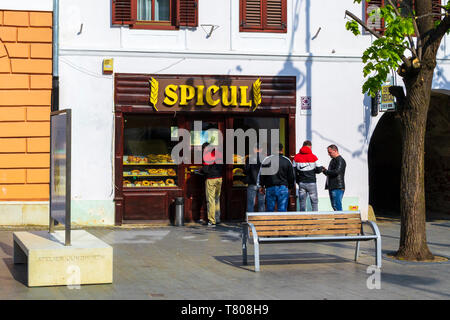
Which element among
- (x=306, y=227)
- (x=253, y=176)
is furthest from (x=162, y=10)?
(x=306, y=227)

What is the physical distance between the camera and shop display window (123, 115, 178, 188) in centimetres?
1622

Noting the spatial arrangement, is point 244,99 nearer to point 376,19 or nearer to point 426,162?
point 376,19

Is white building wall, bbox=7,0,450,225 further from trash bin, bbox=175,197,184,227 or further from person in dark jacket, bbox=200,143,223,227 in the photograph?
person in dark jacket, bbox=200,143,223,227

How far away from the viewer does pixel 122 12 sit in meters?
15.9

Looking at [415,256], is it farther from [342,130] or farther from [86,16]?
[86,16]

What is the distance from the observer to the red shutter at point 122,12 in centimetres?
1587

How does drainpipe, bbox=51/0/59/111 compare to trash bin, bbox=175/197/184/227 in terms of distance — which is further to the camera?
trash bin, bbox=175/197/184/227

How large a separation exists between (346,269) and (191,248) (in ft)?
10.6

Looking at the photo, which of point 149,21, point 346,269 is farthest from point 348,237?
point 149,21

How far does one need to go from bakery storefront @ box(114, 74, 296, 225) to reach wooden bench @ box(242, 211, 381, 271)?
20.1 feet

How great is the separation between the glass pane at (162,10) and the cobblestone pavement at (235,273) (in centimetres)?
528

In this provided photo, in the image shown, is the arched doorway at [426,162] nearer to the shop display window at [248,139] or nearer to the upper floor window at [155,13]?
the shop display window at [248,139]

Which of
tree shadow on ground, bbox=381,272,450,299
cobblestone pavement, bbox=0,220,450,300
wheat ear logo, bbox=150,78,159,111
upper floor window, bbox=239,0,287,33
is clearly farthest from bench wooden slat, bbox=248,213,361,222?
upper floor window, bbox=239,0,287,33

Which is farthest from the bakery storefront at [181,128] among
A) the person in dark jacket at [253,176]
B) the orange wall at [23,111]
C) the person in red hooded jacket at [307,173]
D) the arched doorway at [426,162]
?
the arched doorway at [426,162]
